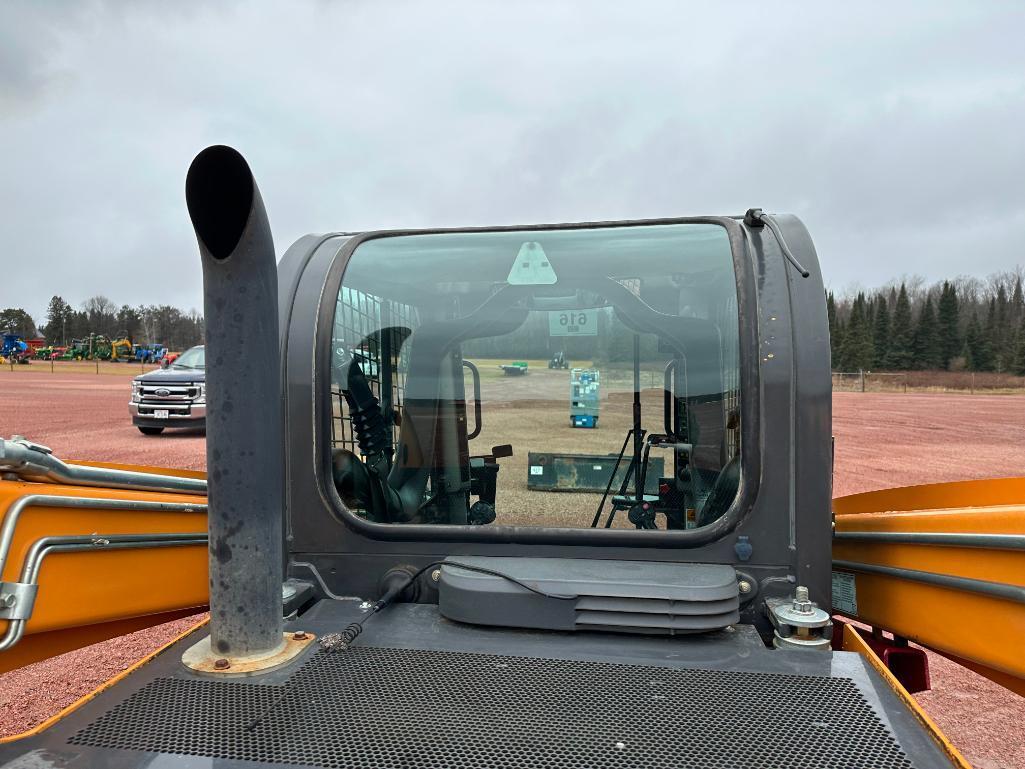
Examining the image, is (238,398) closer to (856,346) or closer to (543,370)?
(543,370)

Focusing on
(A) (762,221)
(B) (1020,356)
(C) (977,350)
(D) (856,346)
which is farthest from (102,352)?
(B) (1020,356)

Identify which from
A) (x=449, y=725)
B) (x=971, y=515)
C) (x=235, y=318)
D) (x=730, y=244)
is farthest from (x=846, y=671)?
(x=235, y=318)

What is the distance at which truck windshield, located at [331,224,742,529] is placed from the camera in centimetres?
240

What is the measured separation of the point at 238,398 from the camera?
1.59 metres

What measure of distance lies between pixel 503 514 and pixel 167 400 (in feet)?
44.3

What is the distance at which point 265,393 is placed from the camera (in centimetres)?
163

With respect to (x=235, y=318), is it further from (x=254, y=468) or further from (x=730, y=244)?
(x=730, y=244)

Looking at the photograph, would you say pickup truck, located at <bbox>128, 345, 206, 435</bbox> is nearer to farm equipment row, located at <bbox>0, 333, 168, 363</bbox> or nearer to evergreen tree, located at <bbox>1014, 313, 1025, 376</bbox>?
farm equipment row, located at <bbox>0, 333, 168, 363</bbox>

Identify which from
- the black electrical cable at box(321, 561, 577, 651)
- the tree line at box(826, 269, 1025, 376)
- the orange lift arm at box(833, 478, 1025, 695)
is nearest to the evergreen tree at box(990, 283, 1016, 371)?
the tree line at box(826, 269, 1025, 376)

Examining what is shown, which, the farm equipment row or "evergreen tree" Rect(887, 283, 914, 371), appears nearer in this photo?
"evergreen tree" Rect(887, 283, 914, 371)

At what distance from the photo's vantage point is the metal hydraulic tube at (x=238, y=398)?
156 centimetres

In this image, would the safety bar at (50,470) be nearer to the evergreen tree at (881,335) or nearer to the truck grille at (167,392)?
the truck grille at (167,392)

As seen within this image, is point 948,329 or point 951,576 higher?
point 948,329

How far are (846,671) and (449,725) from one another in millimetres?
982
